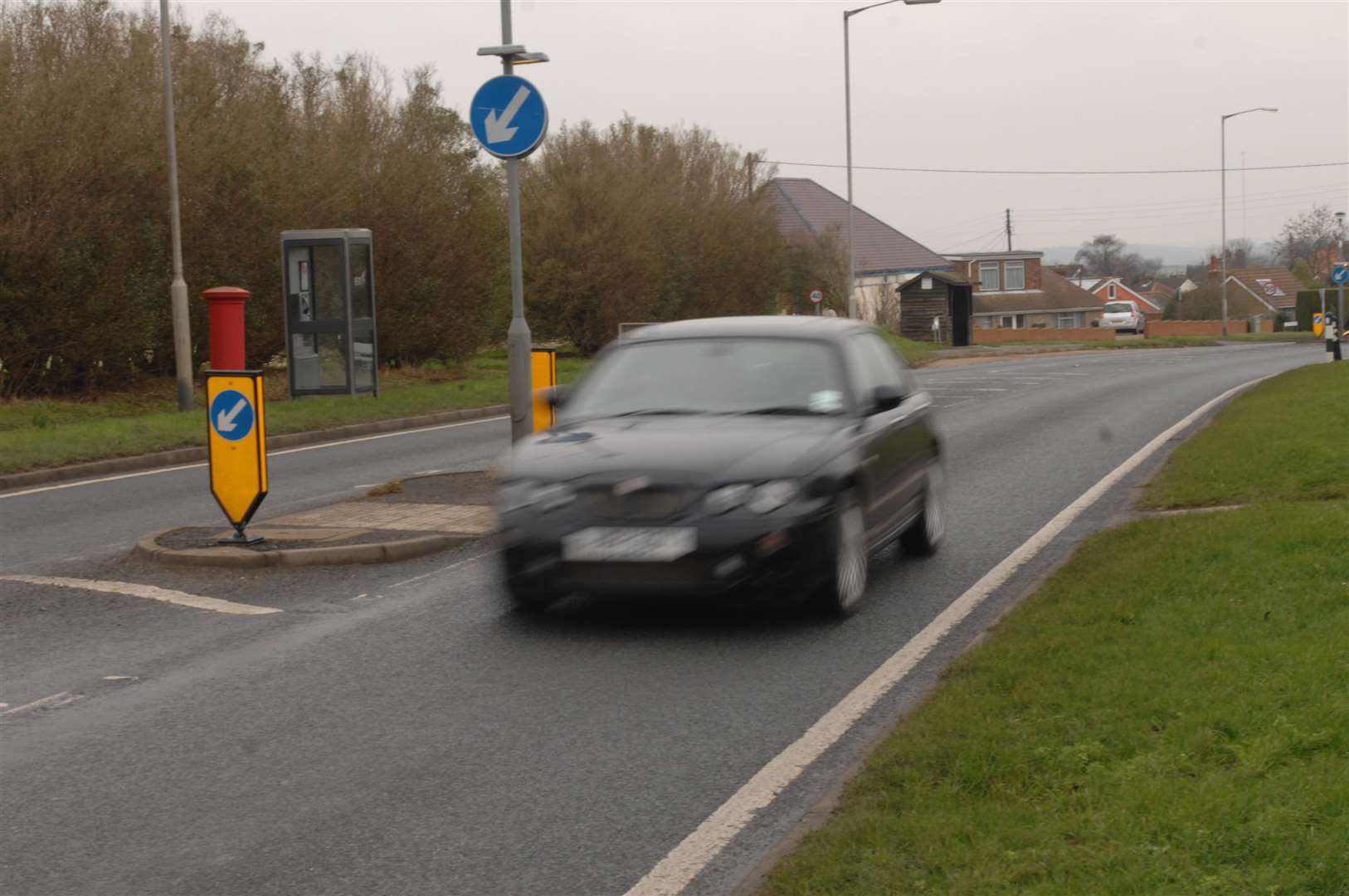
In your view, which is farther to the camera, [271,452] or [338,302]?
[338,302]

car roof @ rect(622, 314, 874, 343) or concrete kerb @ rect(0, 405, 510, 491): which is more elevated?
car roof @ rect(622, 314, 874, 343)

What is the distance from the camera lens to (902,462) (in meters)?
9.27

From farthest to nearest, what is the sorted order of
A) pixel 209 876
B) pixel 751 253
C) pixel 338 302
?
pixel 751 253
pixel 338 302
pixel 209 876

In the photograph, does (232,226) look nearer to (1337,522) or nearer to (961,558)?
(961,558)

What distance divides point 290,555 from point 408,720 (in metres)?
3.90

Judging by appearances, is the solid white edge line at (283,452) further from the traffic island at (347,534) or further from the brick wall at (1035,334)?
the brick wall at (1035,334)

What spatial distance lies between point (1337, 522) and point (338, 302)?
745 inches

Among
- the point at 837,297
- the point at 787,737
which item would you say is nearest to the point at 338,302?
the point at 787,737

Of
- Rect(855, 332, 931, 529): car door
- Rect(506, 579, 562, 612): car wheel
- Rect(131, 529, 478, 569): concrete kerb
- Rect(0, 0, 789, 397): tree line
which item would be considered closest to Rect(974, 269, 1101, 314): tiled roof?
Rect(0, 0, 789, 397): tree line

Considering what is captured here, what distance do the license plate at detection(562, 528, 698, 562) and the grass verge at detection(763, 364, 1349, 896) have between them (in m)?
1.49

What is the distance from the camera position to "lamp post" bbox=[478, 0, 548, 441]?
12.8 m

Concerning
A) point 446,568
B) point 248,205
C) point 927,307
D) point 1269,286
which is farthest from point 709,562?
point 1269,286

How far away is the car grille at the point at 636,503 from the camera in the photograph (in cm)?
743

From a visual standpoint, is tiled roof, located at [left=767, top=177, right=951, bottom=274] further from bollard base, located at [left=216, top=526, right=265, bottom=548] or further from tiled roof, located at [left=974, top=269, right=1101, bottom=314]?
bollard base, located at [left=216, top=526, right=265, bottom=548]
